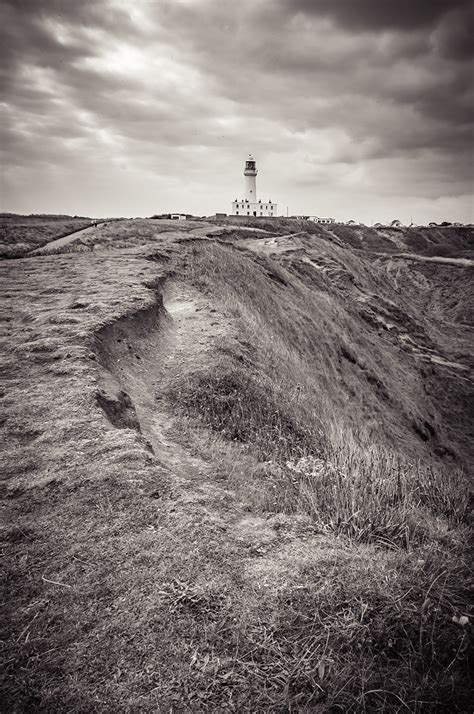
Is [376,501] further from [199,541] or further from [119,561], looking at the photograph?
[119,561]

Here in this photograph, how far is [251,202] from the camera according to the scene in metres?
106

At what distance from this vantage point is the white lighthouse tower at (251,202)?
102 m

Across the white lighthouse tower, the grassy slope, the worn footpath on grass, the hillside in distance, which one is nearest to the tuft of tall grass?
the hillside in distance

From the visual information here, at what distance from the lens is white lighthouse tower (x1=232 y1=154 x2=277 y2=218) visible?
102 meters

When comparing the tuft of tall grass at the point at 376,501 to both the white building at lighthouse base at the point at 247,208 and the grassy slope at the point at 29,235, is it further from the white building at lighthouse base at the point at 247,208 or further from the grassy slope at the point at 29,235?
the white building at lighthouse base at the point at 247,208

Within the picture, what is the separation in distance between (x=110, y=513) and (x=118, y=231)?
3045 centimetres

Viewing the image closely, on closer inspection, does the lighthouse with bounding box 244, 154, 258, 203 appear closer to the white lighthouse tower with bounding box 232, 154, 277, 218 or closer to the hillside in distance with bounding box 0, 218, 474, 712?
the white lighthouse tower with bounding box 232, 154, 277, 218

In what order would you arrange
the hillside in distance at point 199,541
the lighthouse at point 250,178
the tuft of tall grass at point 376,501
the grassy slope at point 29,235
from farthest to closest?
the lighthouse at point 250,178 → the grassy slope at point 29,235 → the tuft of tall grass at point 376,501 → the hillside in distance at point 199,541

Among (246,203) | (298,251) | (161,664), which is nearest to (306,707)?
(161,664)

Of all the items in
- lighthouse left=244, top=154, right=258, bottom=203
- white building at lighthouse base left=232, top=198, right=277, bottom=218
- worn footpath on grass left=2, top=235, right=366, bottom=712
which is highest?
lighthouse left=244, top=154, right=258, bottom=203

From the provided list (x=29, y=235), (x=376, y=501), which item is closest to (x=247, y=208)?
(x=29, y=235)

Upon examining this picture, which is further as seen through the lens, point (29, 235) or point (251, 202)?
point (251, 202)

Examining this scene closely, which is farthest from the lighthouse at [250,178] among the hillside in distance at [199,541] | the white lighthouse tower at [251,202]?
the hillside in distance at [199,541]

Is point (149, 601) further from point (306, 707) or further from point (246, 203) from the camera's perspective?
point (246, 203)
